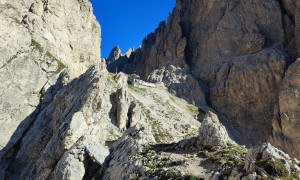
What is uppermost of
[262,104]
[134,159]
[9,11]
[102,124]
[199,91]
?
[9,11]

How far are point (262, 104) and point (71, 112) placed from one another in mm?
66896

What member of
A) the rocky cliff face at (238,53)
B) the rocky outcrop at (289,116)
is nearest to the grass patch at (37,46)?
the rocky cliff face at (238,53)

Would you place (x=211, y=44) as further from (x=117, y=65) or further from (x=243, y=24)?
(x=117, y=65)

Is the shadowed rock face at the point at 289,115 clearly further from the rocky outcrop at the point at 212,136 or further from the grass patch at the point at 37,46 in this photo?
the grass patch at the point at 37,46

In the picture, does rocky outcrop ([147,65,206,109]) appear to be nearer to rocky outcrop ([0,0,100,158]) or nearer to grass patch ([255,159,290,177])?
rocky outcrop ([0,0,100,158])

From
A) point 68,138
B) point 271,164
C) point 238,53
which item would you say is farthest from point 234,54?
point 271,164

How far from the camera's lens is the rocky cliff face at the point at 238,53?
10200 centimetres

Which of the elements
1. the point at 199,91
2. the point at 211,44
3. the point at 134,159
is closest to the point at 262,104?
the point at 199,91

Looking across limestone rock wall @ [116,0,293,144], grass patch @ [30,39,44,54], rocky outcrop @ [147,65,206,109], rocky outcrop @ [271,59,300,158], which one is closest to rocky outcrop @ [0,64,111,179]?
grass patch @ [30,39,44,54]

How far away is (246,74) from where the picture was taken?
343ft

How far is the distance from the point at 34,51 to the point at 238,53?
6742 centimetres

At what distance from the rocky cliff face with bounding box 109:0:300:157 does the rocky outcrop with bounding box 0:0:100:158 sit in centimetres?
4028

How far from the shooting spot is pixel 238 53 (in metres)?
114

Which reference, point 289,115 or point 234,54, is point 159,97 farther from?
point 234,54
